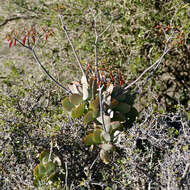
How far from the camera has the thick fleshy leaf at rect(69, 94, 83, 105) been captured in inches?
78.2

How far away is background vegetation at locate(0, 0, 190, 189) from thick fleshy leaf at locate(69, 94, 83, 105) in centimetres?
13

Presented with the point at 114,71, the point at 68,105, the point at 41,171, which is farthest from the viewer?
the point at 114,71

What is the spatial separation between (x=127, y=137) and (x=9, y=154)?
0.79 meters

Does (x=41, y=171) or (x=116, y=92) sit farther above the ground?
(x=116, y=92)

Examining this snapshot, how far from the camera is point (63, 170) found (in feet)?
5.93

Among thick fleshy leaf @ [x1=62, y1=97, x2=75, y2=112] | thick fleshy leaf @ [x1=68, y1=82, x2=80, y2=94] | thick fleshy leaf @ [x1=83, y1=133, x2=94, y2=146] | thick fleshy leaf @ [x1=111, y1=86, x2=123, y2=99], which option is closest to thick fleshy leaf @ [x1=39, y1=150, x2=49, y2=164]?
thick fleshy leaf @ [x1=83, y1=133, x2=94, y2=146]

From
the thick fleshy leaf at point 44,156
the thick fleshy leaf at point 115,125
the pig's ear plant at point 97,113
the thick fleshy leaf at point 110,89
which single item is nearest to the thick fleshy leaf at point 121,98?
the pig's ear plant at point 97,113

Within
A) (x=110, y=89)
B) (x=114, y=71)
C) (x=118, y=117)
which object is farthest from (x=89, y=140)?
(x=114, y=71)

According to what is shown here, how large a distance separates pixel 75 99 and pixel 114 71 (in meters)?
0.58

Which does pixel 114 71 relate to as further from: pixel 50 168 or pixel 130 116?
pixel 50 168

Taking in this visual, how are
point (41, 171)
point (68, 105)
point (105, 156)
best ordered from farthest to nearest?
1. point (68, 105)
2. point (105, 156)
3. point (41, 171)

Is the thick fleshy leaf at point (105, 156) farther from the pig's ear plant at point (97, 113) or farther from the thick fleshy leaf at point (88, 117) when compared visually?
the thick fleshy leaf at point (88, 117)

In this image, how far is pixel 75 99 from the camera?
2.00m

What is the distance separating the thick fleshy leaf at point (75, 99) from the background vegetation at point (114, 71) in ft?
0.44
